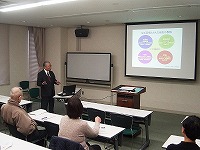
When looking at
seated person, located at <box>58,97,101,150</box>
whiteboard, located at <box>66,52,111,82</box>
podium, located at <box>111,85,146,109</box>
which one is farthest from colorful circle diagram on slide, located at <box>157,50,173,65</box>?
seated person, located at <box>58,97,101,150</box>

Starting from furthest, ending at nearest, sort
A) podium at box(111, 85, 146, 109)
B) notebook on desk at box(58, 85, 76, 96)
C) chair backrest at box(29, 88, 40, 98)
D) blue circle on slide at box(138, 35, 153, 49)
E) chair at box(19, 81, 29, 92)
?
chair at box(19, 81, 29, 92) → chair backrest at box(29, 88, 40, 98) → blue circle on slide at box(138, 35, 153, 49) → notebook on desk at box(58, 85, 76, 96) → podium at box(111, 85, 146, 109)

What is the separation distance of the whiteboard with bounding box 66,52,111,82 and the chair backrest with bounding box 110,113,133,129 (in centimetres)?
407

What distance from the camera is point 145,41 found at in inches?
280

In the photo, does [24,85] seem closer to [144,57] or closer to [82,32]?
[82,32]

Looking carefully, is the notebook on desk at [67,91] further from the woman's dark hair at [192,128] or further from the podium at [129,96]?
the woman's dark hair at [192,128]

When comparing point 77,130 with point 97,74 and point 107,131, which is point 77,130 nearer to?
point 107,131

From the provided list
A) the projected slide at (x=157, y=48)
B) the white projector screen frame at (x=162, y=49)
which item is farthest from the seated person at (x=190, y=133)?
the projected slide at (x=157, y=48)

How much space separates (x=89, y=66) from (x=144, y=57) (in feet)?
6.98

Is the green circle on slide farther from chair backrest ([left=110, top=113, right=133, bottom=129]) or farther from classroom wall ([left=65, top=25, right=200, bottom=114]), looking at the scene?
chair backrest ([left=110, top=113, right=133, bottom=129])

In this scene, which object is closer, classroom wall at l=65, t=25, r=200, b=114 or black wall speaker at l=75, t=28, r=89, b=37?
classroom wall at l=65, t=25, r=200, b=114

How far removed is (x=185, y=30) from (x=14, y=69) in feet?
19.9

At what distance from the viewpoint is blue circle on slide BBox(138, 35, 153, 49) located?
704 centimetres

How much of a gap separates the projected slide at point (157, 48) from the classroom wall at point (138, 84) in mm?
505

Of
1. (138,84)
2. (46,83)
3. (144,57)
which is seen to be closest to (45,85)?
(46,83)
